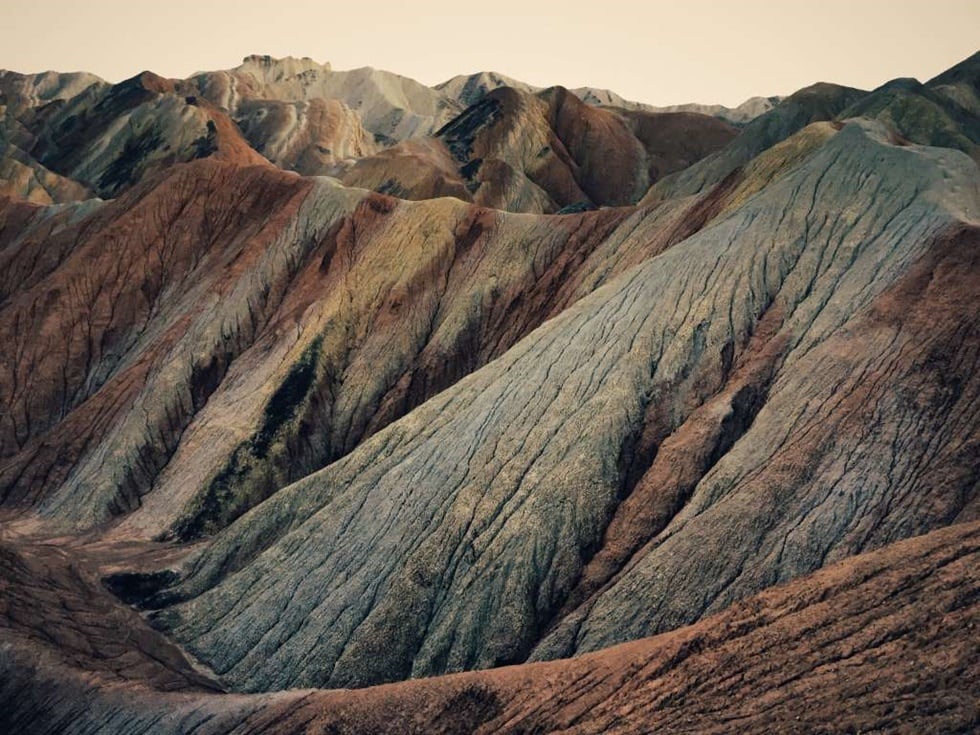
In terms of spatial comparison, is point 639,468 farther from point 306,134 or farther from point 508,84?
point 508,84

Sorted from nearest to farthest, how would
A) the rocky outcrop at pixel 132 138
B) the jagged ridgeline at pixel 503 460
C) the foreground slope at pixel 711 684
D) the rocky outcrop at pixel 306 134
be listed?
the foreground slope at pixel 711 684 < the jagged ridgeline at pixel 503 460 < the rocky outcrop at pixel 132 138 < the rocky outcrop at pixel 306 134

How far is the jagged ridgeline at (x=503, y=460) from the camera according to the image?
76.6ft

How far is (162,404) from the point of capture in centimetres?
5156

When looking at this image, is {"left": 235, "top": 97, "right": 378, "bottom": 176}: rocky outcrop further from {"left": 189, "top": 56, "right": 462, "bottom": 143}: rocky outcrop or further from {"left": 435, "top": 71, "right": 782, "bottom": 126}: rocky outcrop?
{"left": 435, "top": 71, "right": 782, "bottom": 126}: rocky outcrop

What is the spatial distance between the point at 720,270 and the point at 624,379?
6.40 meters

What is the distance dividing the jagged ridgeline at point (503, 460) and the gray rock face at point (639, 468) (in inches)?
4.4

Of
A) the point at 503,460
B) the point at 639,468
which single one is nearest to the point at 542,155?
the point at 503,460

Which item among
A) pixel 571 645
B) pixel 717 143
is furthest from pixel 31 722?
pixel 717 143

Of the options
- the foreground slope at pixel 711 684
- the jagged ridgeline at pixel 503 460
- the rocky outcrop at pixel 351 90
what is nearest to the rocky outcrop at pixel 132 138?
the jagged ridgeline at pixel 503 460

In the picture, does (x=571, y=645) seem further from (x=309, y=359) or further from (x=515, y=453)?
(x=309, y=359)

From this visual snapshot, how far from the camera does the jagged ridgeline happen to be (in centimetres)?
2336

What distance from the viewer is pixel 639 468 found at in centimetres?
3228

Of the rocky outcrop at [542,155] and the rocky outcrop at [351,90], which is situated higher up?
the rocky outcrop at [351,90]

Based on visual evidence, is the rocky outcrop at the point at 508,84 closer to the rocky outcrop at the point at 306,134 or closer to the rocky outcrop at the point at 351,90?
the rocky outcrop at the point at 351,90
